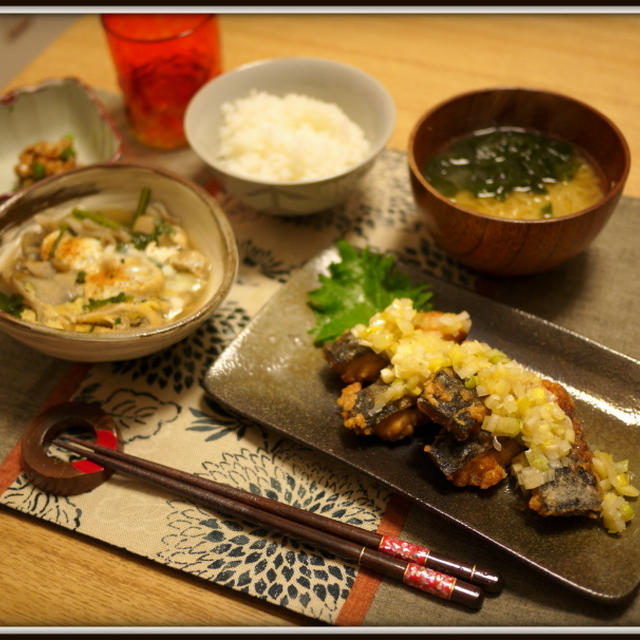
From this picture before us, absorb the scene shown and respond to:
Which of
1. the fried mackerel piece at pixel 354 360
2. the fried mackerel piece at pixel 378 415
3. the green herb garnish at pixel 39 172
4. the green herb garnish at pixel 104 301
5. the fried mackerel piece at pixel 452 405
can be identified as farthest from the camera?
the green herb garnish at pixel 39 172

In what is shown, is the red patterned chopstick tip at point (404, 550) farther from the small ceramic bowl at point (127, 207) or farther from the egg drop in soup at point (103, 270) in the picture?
the egg drop in soup at point (103, 270)

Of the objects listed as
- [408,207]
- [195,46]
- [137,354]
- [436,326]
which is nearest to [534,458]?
[436,326]

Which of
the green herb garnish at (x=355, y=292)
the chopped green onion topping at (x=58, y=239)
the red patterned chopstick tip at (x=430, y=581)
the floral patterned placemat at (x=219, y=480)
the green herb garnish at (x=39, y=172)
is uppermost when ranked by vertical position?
the chopped green onion topping at (x=58, y=239)

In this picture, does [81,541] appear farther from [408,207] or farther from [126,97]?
[126,97]

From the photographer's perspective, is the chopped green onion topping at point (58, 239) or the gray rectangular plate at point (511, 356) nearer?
the gray rectangular plate at point (511, 356)

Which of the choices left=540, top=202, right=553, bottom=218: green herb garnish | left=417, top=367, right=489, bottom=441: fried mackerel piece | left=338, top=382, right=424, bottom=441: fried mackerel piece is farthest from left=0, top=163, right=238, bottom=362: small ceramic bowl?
left=540, top=202, right=553, bottom=218: green herb garnish

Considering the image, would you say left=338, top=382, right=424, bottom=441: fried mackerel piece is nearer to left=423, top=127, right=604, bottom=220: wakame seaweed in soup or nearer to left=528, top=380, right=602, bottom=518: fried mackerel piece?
left=528, top=380, right=602, bottom=518: fried mackerel piece

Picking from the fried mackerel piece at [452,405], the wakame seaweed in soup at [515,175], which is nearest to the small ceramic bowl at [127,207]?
the fried mackerel piece at [452,405]

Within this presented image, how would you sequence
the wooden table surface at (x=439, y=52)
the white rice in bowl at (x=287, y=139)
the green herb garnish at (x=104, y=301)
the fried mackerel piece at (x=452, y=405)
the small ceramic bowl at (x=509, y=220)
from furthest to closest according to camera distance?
the wooden table surface at (x=439, y=52) < the white rice in bowl at (x=287, y=139) < the green herb garnish at (x=104, y=301) < the small ceramic bowl at (x=509, y=220) < the fried mackerel piece at (x=452, y=405)
